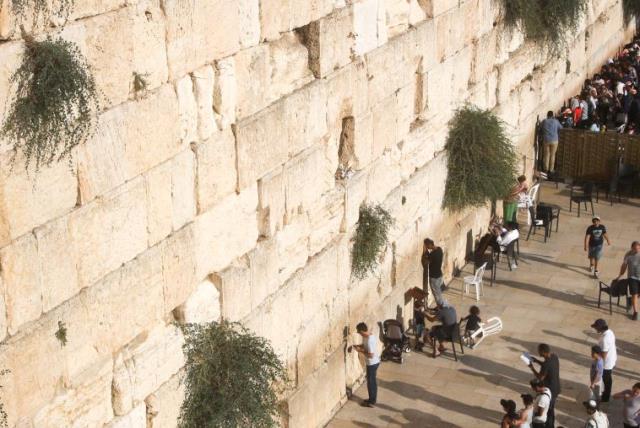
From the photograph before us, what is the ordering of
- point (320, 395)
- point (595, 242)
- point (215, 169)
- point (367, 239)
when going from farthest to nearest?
point (595, 242), point (367, 239), point (320, 395), point (215, 169)

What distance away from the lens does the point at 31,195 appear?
24.5ft

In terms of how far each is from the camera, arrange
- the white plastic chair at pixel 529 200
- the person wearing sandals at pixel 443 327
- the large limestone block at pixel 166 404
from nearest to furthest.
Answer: the large limestone block at pixel 166 404, the person wearing sandals at pixel 443 327, the white plastic chair at pixel 529 200

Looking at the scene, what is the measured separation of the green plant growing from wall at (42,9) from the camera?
720cm

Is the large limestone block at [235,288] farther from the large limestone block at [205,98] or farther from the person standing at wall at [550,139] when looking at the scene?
the person standing at wall at [550,139]

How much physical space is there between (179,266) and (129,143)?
3.98 feet

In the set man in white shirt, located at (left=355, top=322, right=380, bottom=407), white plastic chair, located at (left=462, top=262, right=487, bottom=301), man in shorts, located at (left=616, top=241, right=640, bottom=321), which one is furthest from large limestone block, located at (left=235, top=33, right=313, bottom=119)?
man in shorts, located at (left=616, top=241, right=640, bottom=321)

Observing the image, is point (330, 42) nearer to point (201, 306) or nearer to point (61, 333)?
point (201, 306)

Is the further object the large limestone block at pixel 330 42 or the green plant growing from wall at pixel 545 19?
the green plant growing from wall at pixel 545 19

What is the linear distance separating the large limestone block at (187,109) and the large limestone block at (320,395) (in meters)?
3.05

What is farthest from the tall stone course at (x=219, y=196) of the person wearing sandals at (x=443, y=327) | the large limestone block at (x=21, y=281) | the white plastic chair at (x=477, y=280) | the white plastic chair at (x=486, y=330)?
the white plastic chair at (x=486, y=330)

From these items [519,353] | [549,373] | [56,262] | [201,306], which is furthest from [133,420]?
[519,353]

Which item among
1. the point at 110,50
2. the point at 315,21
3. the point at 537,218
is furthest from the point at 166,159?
the point at 537,218

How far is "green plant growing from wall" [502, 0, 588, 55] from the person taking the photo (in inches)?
668

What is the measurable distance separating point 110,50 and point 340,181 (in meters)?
4.42
